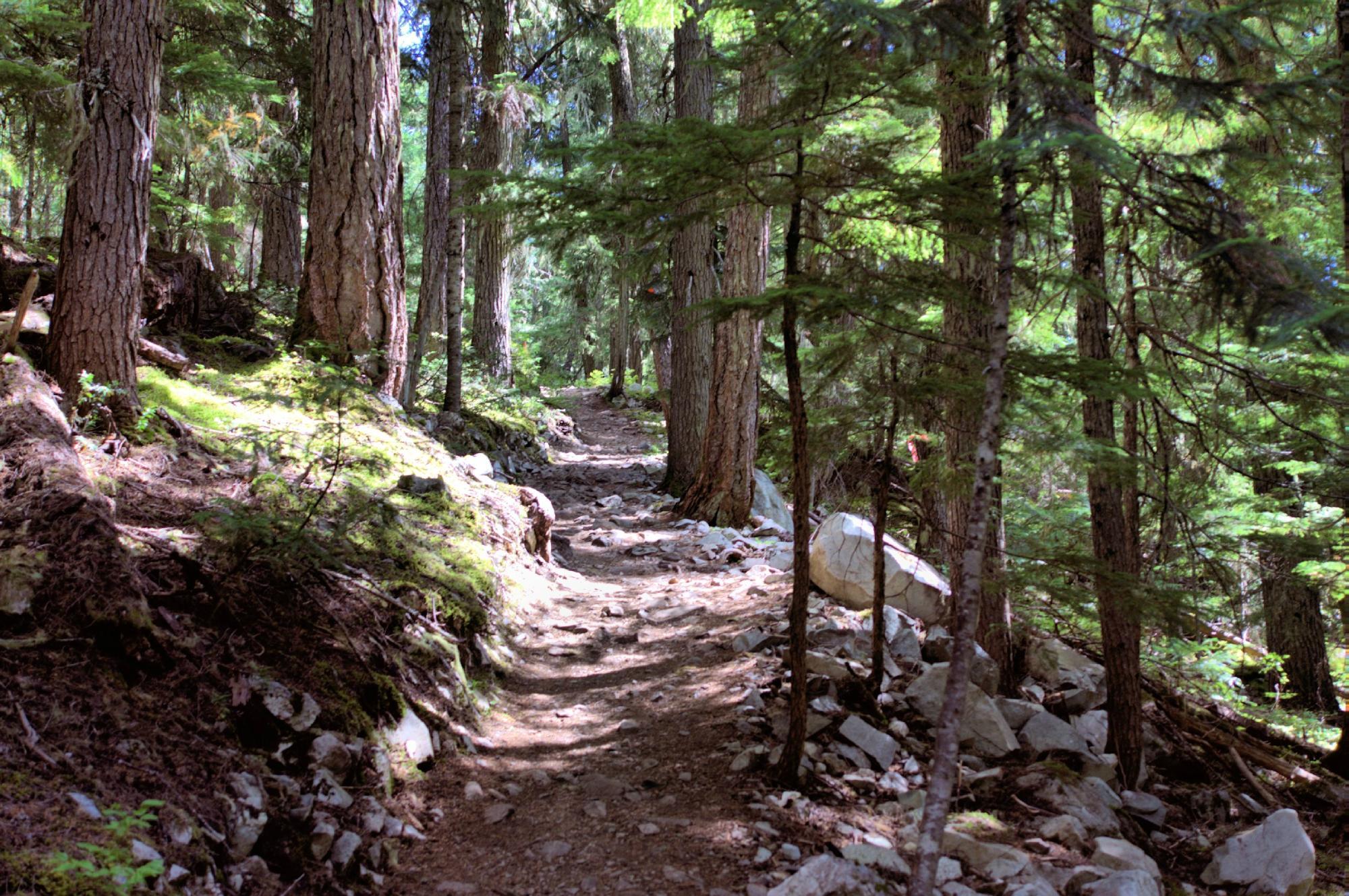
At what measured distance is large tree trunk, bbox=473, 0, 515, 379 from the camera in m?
13.1

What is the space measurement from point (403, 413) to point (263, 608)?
16.4ft

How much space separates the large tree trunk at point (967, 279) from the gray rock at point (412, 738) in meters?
2.88

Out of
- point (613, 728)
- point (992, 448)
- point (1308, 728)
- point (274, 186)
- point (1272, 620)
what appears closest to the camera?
point (992, 448)

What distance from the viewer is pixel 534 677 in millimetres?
5656

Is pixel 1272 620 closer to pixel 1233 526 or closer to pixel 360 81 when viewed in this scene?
pixel 1233 526

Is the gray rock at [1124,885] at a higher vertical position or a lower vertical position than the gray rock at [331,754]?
lower

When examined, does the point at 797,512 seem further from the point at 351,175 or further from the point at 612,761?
the point at 351,175

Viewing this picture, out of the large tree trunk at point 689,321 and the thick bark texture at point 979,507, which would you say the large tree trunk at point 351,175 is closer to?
the large tree trunk at point 689,321

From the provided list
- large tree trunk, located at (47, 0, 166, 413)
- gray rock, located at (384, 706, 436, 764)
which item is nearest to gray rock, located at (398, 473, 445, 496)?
large tree trunk, located at (47, 0, 166, 413)

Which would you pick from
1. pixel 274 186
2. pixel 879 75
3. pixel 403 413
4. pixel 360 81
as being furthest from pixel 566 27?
pixel 879 75

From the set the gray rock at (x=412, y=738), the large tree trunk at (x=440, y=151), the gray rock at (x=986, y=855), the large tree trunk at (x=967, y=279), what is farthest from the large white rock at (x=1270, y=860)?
the large tree trunk at (x=440, y=151)

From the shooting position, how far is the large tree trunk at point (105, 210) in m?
4.96

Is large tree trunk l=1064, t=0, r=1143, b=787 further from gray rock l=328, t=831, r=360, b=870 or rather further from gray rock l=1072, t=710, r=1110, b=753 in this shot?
gray rock l=328, t=831, r=360, b=870

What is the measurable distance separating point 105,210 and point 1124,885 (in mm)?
6884
